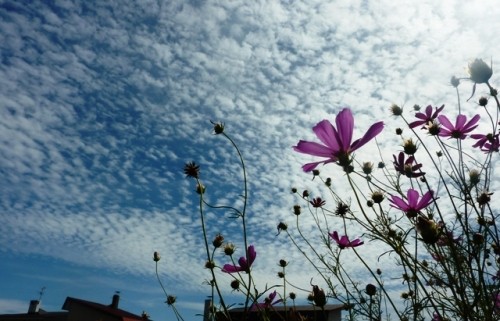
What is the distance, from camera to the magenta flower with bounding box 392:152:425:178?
1479 mm

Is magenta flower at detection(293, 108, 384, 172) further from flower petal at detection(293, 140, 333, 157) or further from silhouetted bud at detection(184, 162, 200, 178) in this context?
silhouetted bud at detection(184, 162, 200, 178)

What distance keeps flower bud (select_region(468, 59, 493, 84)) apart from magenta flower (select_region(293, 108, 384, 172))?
0.45 meters

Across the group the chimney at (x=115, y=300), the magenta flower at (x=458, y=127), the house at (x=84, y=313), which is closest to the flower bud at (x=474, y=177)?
the magenta flower at (x=458, y=127)

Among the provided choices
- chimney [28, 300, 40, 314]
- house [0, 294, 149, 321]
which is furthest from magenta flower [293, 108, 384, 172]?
chimney [28, 300, 40, 314]

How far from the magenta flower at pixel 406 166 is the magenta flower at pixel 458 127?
175 millimetres

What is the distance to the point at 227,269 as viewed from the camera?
5.49ft

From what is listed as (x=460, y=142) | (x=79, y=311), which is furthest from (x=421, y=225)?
(x=79, y=311)

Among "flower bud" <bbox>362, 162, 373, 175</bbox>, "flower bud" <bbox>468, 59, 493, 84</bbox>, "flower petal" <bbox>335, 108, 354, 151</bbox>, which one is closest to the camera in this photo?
"flower petal" <bbox>335, 108, 354, 151</bbox>

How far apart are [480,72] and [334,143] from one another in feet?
1.68

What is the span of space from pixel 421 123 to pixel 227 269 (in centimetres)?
105

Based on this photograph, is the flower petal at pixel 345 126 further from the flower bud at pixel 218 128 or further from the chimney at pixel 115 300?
the chimney at pixel 115 300

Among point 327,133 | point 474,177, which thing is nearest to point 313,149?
point 327,133

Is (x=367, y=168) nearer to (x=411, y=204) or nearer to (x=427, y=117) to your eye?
(x=427, y=117)

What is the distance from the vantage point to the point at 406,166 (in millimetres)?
1528
